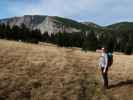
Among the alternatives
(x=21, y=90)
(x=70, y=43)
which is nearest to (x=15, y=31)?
(x=70, y=43)

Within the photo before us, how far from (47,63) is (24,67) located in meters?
3.49

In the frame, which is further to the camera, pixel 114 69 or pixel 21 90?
pixel 114 69

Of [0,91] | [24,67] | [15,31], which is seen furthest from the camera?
[15,31]

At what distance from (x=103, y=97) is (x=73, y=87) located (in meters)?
2.55

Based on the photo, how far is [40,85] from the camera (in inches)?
863

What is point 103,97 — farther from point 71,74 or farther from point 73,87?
point 71,74

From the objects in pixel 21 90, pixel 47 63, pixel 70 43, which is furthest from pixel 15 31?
pixel 21 90

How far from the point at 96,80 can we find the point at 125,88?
274cm

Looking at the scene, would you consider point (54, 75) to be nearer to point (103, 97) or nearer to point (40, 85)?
point (40, 85)

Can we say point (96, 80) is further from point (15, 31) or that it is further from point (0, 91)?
point (15, 31)

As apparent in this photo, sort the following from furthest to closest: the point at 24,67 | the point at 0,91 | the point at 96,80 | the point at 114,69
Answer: the point at 114,69
the point at 24,67
the point at 96,80
the point at 0,91

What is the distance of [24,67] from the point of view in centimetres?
2720

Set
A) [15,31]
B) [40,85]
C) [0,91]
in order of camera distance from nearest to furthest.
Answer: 1. [0,91]
2. [40,85]
3. [15,31]

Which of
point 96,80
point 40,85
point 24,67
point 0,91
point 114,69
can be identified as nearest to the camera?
point 0,91
